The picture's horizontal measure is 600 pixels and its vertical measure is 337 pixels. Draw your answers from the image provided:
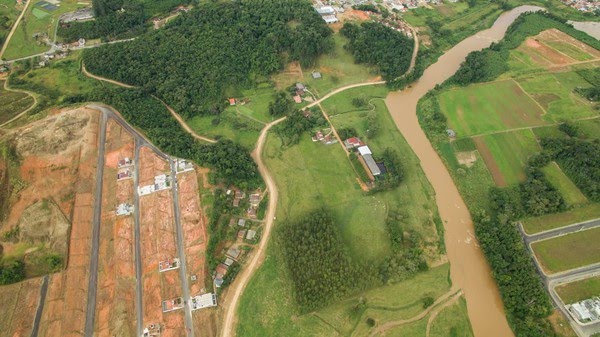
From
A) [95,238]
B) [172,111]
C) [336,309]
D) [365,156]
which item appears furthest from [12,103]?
[336,309]

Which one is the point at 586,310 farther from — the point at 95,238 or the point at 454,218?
the point at 95,238

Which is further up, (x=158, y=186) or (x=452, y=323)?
(x=158, y=186)

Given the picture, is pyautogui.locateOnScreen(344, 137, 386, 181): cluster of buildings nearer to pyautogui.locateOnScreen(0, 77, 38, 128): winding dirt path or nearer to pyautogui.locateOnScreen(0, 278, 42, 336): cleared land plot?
pyautogui.locateOnScreen(0, 278, 42, 336): cleared land plot

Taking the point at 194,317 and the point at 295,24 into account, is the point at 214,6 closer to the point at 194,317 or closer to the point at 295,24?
the point at 295,24

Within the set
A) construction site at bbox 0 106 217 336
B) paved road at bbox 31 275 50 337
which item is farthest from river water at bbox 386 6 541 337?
paved road at bbox 31 275 50 337

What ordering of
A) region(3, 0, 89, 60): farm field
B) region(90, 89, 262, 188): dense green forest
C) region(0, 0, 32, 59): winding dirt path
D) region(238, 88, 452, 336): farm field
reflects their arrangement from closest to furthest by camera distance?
region(238, 88, 452, 336): farm field → region(90, 89, 262, 188): dense green forest → region(3, 0, 89, 60): farm field → region(0, 0, 32, 59): winding dirt path

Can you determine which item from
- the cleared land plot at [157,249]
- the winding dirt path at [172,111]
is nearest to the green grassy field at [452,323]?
the cleared land plot at [157,249]
